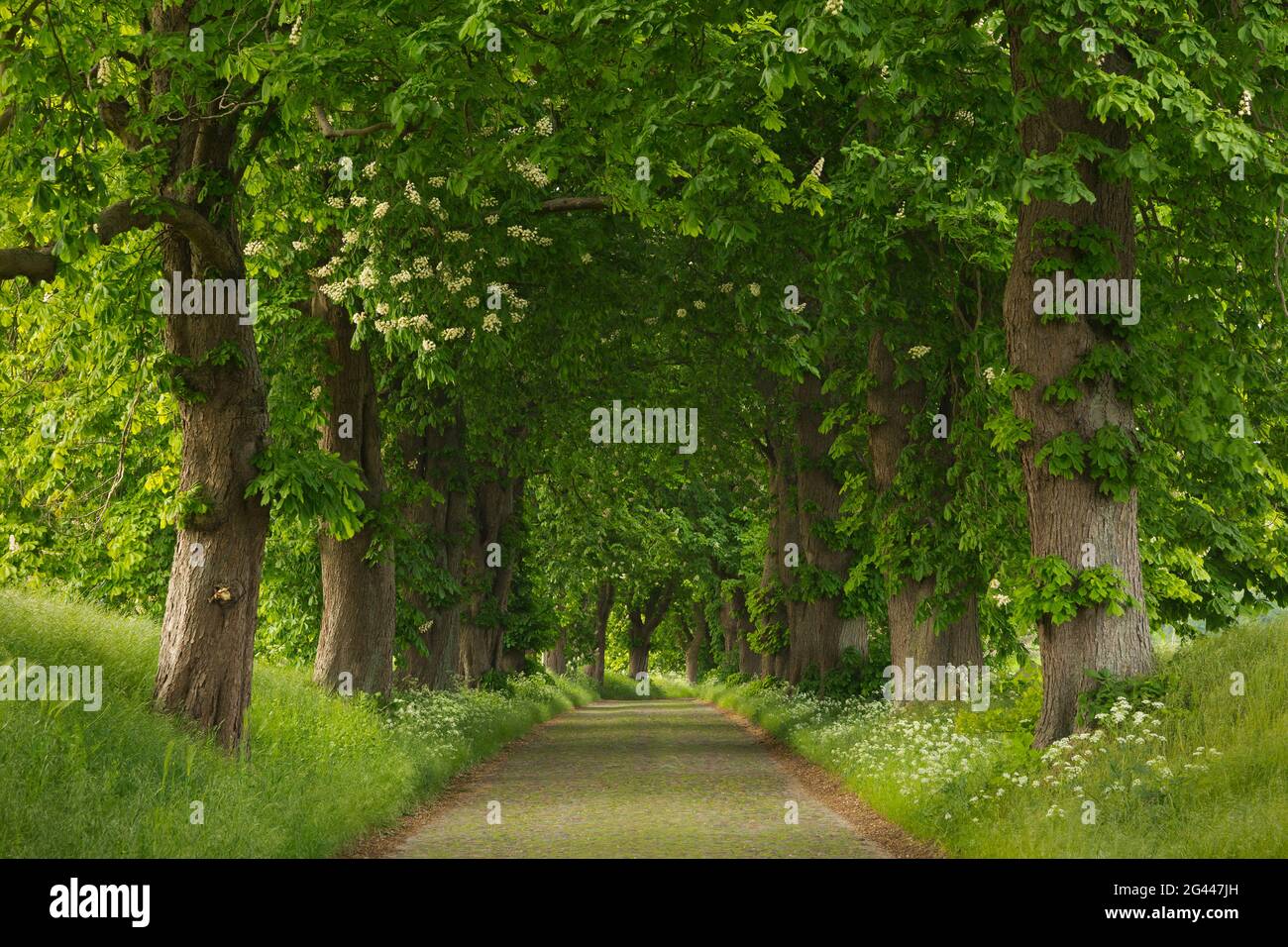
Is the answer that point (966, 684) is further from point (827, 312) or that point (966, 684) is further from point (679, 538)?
point (679, 538)

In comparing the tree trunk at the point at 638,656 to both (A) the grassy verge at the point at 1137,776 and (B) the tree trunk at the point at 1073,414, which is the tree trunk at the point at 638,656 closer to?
(A) the grassy verge at the point at 1137,776

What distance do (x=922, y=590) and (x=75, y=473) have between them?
1335cm

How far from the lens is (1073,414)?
12.2 meters

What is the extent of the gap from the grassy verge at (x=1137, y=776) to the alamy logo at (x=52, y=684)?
7.59 meters

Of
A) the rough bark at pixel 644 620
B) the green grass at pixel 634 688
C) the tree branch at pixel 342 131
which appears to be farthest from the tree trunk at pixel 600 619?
the tree branch at pixel 342 131

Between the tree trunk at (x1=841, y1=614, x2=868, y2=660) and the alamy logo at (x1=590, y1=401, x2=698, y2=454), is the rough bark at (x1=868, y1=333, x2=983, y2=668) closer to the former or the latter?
the alamy logo at (x1=590, y1=401, x2=698, y2=454)

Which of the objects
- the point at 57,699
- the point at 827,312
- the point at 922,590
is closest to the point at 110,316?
the point at 57,699

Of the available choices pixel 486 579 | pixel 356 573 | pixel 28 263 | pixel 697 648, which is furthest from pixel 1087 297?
pixel 697 648

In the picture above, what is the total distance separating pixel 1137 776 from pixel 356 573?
12.5 meters

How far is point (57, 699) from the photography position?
10508mm

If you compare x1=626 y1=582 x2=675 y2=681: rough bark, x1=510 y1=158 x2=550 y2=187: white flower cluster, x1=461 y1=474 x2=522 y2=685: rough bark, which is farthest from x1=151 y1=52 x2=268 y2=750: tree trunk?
x1=626 y1=582 x2=675 y2=681: rough bark

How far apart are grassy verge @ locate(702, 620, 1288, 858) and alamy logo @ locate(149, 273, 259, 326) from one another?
8.46 m

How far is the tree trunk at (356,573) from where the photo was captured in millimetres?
18781

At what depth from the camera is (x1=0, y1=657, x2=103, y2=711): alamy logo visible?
33.6ft
